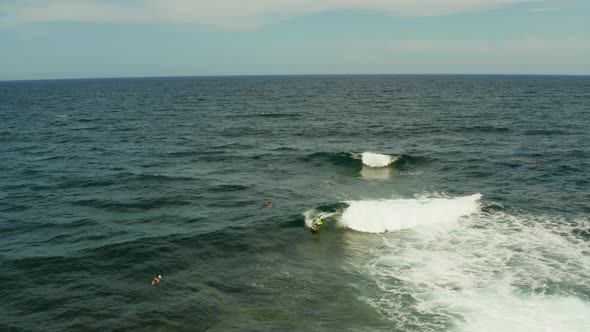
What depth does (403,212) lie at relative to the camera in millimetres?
36344

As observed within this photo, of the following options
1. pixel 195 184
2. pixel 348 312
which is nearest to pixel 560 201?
pixel 348 312

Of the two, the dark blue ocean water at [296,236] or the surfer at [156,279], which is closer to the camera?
the dark blue ocean water at [296,236]

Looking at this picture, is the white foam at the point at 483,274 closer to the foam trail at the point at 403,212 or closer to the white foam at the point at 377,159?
the foam trail at the point at 403,212

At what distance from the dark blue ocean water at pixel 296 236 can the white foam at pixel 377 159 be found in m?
0.30

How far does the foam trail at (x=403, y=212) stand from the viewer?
34.3 metres

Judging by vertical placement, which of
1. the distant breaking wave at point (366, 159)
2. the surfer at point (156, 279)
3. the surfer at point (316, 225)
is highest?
the distant breaking wave at point (366, 159)

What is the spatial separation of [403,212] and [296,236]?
32.8 ft

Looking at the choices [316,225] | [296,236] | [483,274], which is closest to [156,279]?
[296,236]

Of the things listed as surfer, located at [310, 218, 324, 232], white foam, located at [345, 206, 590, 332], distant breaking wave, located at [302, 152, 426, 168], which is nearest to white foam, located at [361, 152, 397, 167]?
distant breaking wave, located at [302, 152, 426, 168]

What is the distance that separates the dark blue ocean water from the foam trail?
0.17m

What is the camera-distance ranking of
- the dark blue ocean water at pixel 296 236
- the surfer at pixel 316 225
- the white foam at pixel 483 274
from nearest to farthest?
the white foam at pixel 483 274 → the dark blue ocean water at pixel 296 236 → the surfer at pixel 316 225

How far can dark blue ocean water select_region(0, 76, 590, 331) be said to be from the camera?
2264cm

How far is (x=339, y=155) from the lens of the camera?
57.1 metres

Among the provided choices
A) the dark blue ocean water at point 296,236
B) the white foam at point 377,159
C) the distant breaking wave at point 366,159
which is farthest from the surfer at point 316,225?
the white foam at point 377,159
